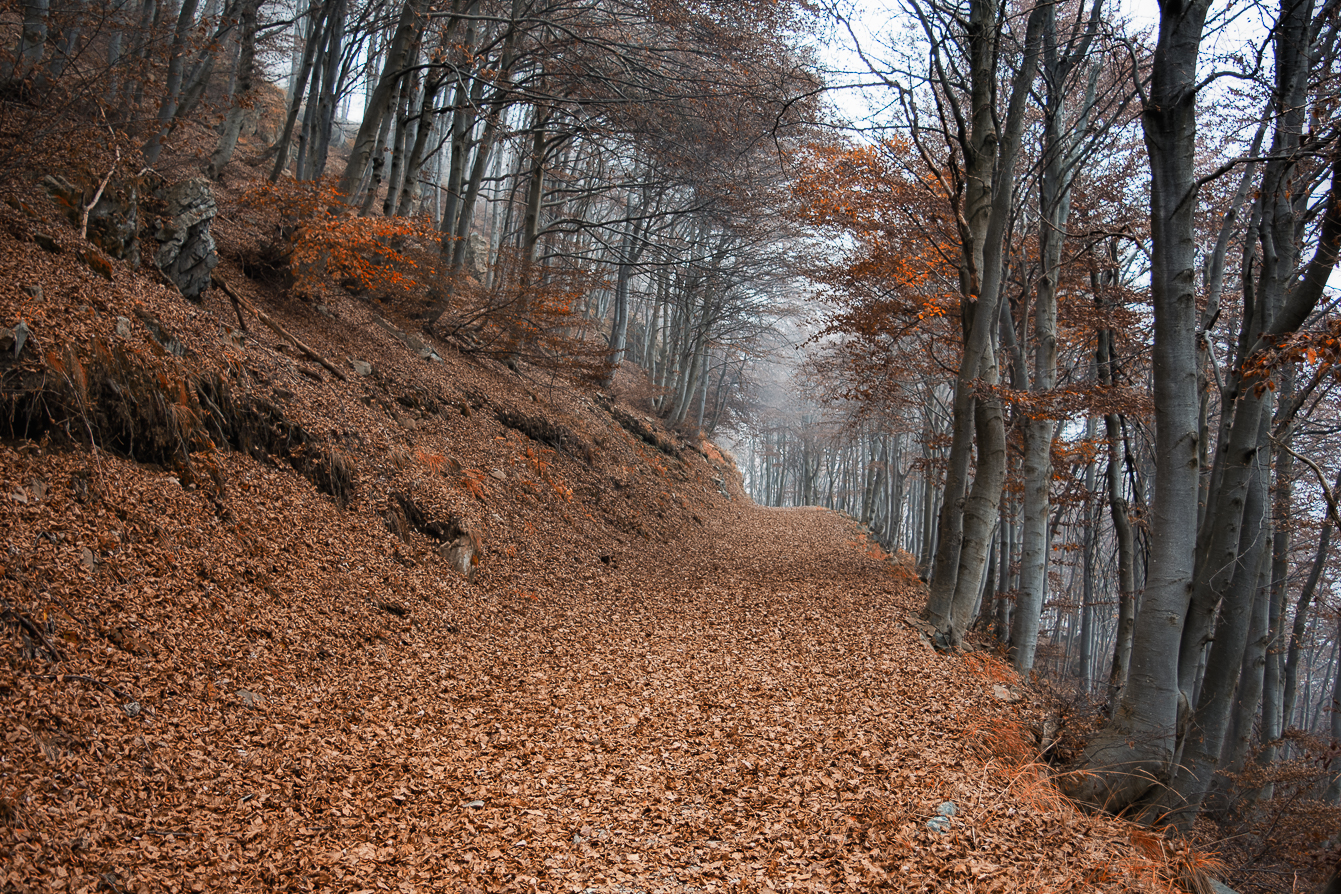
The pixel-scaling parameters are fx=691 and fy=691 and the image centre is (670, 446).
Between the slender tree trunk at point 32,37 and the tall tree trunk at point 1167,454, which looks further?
the slender tree trunk at point 32,37

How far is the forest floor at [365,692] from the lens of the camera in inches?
112

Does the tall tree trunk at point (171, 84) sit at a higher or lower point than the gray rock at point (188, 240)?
higher

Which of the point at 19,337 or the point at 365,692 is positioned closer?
the point at 19,337

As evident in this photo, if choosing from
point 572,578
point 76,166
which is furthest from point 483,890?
point 76,166

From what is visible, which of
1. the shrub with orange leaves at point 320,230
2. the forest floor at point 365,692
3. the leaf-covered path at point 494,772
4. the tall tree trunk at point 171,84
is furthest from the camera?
the shrub with orange leaves at point 320,230

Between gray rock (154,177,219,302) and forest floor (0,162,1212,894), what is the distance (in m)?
0.27

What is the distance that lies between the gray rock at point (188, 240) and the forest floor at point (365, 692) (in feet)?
0.88

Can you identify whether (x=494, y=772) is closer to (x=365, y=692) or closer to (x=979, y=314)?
(x=365, y=692)

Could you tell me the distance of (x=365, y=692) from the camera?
426cm

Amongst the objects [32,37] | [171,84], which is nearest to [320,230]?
[32,37]

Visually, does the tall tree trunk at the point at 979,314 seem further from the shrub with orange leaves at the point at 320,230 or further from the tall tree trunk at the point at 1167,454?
the shrub with orange leaves at the point at 320,230

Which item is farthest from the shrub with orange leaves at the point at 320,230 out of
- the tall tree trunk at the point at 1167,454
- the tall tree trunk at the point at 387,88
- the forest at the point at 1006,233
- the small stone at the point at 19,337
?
the tall tree trunk at the point at 1167,454

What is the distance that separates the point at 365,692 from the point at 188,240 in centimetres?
459

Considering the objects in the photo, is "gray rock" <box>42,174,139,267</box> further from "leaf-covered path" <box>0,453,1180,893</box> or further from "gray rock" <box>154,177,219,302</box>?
"leaf-covered path" <box>0,453,1180,893</box>
